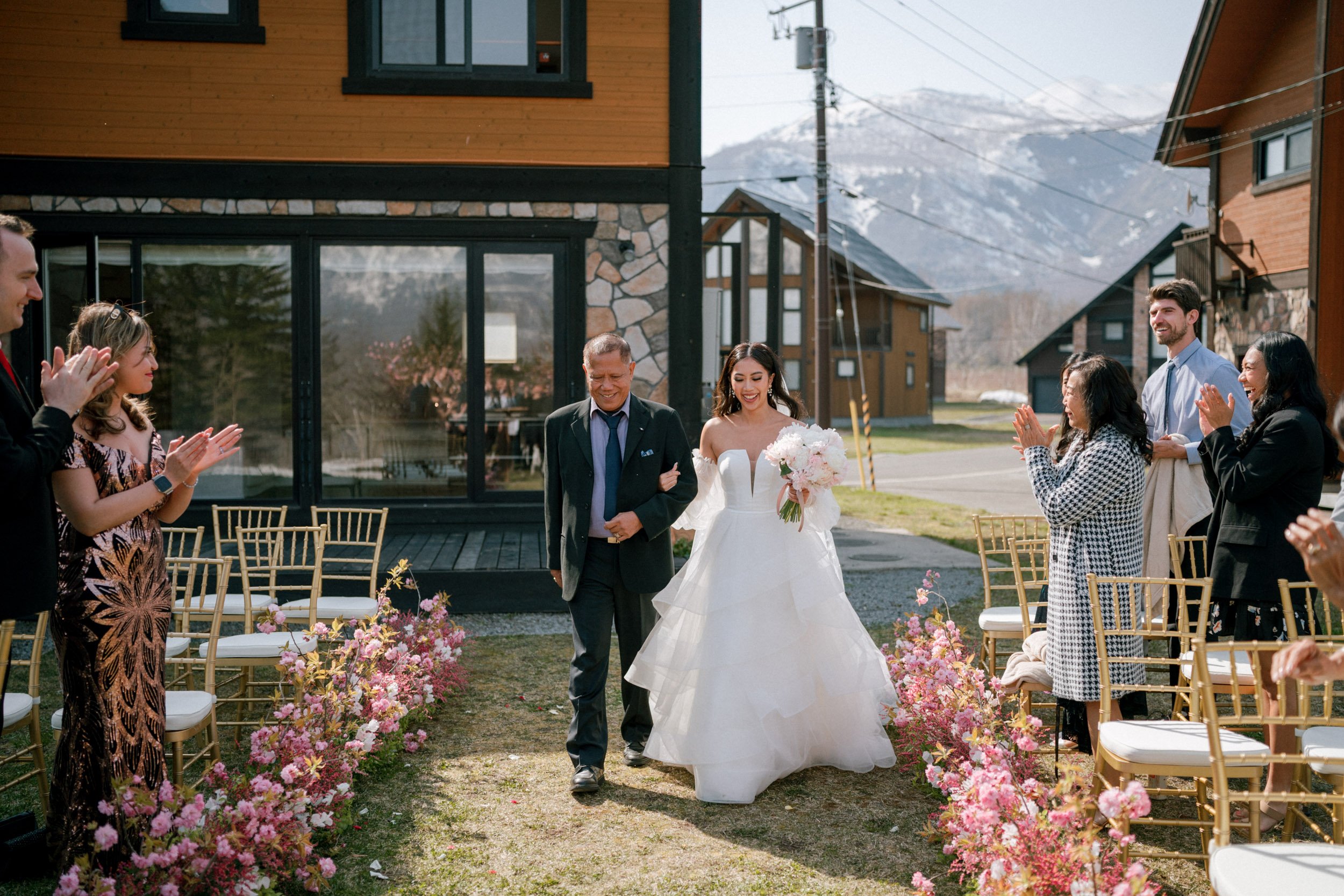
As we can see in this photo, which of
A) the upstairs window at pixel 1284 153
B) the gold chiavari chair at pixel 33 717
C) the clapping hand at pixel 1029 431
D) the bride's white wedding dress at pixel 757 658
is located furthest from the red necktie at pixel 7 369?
the upstairs window at pixel 1284 153

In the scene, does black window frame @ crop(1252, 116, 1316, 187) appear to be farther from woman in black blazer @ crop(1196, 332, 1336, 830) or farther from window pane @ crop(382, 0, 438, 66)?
woman in black blazer @ crop(1196, 332, 1336, 830)

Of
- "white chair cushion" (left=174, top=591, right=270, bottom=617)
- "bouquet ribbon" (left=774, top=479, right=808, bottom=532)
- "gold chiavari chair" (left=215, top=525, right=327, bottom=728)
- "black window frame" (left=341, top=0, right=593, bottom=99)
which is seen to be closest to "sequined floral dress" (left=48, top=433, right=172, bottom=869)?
"gold chiavari chair" (left=215, top=525, right=327, bottom=728)

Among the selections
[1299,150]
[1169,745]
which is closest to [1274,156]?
[1299,150]

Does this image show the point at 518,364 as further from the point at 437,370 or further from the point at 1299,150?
the point at 1299,150

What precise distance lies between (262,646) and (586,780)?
194 centimetres

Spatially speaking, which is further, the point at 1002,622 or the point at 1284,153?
the point at 1284,153

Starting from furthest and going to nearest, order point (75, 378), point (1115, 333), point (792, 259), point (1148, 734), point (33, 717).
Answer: point (1115, 333) → point (792, 259) → point (33, 717) → point (1148, 734) → point (75, 378)

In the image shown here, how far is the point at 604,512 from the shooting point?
5.28m

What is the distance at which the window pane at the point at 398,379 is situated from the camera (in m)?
10.4

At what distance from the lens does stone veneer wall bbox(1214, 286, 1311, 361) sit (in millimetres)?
17828

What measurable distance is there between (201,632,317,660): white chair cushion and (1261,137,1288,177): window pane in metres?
18.3

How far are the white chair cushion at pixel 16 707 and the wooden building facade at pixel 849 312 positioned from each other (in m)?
35.6

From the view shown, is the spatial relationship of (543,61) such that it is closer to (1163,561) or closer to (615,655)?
(615,655)

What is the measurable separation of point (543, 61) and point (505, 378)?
2.99 meters
